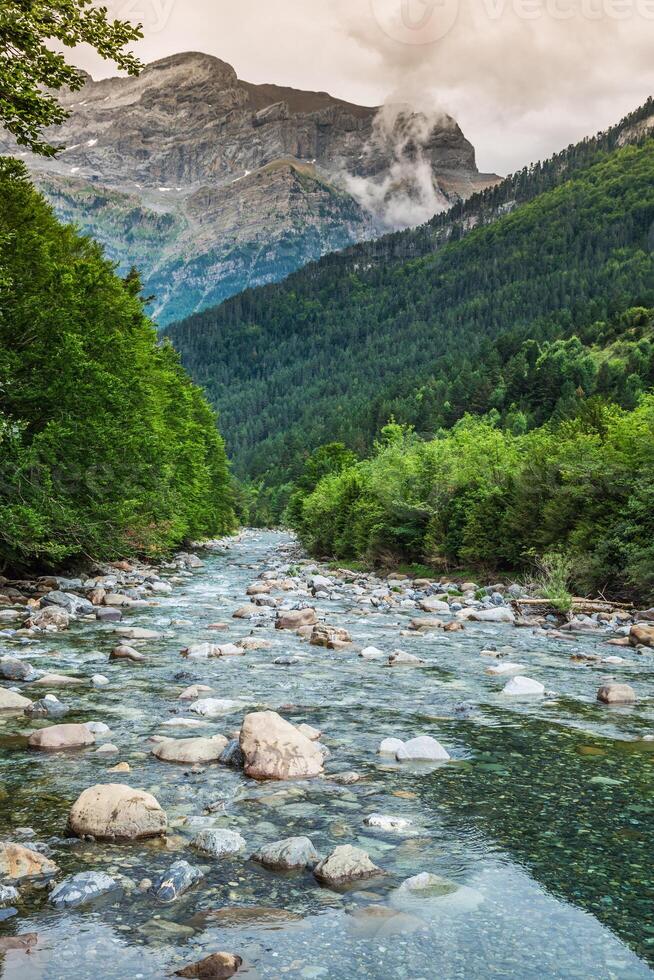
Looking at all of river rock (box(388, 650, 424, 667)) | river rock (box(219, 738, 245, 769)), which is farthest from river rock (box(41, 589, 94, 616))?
river rock (box(219, 738, 245, 769))

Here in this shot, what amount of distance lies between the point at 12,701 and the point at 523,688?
7.22 metres

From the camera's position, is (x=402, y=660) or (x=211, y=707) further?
(x=402, y=660)

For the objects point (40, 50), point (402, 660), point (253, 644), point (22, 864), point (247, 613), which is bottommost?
point (247, 613)

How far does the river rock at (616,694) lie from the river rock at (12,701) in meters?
7.92

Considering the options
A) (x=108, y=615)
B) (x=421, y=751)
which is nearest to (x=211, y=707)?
(x=421, y=751)

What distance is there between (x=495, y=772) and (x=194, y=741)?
10.2 feet

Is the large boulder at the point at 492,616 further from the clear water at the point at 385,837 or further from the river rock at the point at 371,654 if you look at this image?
the clear water at the point at 385,837

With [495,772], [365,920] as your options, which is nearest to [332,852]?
[365,920]

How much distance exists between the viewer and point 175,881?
4.62 meters

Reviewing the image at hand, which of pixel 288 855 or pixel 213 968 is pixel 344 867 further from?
pixel 213 968

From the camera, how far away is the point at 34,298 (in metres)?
20.7

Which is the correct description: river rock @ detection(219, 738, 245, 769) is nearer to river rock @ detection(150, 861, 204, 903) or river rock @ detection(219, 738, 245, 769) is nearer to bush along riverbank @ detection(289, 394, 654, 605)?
river rock @ detection(150, 861, 204, 903)

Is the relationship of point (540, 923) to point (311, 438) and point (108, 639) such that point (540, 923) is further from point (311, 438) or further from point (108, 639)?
point (311, 438)

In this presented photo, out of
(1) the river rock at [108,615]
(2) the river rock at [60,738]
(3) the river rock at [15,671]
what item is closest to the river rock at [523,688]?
(2) the river rock at [60,738]
